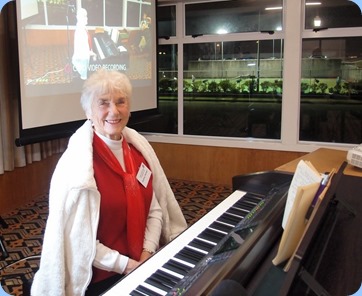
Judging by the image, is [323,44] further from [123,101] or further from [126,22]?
[123,101]

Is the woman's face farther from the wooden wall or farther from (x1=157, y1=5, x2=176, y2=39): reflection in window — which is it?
(x1=157, y1=5, x2=176, y2=39): reflection in window

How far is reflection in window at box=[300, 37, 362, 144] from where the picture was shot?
15.3 feet

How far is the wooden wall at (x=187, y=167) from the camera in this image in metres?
4.31

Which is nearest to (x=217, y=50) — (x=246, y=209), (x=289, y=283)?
(x=246, y=209)

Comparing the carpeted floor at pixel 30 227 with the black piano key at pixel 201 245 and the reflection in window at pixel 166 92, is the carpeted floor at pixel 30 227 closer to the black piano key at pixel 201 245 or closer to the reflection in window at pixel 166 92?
the black piano key at pixel 201 245

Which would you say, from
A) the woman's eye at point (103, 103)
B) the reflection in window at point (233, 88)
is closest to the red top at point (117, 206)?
the woman's eye at point (103, 103)

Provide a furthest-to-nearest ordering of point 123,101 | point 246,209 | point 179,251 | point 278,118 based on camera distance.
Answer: point 278,118 < point 246,209 < point 123,101 < point 179,251

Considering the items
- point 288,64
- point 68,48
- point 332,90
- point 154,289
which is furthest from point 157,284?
point 332,90

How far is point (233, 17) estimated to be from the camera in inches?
197

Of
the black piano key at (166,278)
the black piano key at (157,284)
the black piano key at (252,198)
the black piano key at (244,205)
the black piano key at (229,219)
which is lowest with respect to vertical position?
the black piano key at (157,284)

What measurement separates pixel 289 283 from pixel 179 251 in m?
0.72

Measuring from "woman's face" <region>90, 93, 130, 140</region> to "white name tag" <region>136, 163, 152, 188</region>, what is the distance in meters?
0.21

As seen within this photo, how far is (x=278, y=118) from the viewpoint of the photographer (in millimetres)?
4992

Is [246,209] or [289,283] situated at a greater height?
[289,283]
